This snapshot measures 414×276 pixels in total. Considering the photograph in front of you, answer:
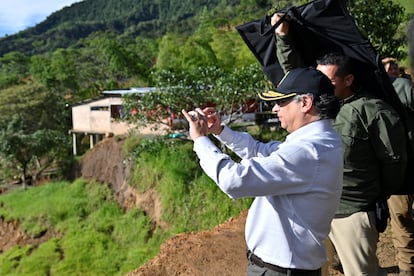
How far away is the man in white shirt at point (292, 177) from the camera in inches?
58.1

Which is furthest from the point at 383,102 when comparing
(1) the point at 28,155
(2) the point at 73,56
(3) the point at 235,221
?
(2) the point at 73,56

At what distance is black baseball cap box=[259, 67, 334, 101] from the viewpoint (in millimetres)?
1595

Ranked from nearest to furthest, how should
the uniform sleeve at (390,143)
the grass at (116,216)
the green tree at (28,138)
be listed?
the uniform sleeve at (390,143)
the grass at (116,216)
the green tree at (28,138)

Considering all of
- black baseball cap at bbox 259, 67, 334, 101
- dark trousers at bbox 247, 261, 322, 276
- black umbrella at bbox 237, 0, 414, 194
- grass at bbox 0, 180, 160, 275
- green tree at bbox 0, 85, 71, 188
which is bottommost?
grass at bbox 0, 180, 160, 275

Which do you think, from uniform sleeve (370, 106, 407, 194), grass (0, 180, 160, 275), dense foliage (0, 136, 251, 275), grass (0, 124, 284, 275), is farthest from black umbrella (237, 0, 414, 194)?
grass (0, 180, 160, 275)

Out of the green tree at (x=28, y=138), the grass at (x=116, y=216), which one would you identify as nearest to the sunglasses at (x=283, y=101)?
the grass at (x=116, y=216)

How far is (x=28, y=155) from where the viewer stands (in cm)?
1844

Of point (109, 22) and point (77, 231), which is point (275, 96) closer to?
point (77, 231)

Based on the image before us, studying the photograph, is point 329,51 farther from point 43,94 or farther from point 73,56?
point 73,56

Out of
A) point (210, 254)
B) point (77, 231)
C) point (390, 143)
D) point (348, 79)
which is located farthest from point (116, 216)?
point (390, 143)

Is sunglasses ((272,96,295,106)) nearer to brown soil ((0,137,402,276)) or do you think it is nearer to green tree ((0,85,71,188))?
brown soil ((0,137,402,276))

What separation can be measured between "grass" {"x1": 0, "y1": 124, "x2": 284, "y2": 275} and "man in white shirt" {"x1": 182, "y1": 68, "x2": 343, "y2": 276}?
7.05 meters

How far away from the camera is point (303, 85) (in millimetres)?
1604

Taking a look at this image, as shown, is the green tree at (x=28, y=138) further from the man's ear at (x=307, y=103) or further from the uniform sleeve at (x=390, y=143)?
the man's ear at (x=307, y=103)
